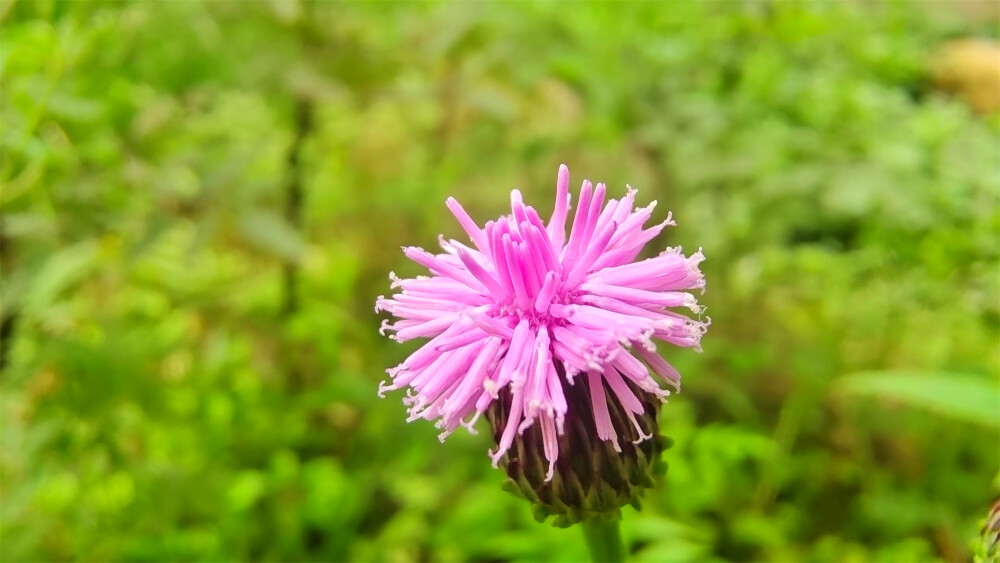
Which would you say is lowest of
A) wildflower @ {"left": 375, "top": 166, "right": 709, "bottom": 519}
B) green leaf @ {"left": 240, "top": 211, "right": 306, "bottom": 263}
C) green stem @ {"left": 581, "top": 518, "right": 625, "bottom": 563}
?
green stem @ {"left": 581, "top": 518, "right": 625, "bottom": 563}

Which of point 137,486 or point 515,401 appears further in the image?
point 137,486

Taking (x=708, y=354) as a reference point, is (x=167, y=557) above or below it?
below

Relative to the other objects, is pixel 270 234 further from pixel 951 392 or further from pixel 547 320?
pixel 951 392

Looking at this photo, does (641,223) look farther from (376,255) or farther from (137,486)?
(376,255)

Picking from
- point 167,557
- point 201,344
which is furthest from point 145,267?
point 167,557

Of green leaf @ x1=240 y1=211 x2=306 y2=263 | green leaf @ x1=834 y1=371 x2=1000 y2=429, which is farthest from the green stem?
green leaf @ x1=240 y1=211 x2=306 y2=263

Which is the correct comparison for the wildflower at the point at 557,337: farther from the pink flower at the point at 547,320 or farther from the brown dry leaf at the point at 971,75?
the brown dry leaf at the point at 971,75

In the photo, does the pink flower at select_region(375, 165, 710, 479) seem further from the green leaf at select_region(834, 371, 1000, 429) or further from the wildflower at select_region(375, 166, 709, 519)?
the green leaf at select_region(834, 371, 1000, 429)

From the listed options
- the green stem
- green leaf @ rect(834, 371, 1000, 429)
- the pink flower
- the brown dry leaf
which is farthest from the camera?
the brown dry leaf
